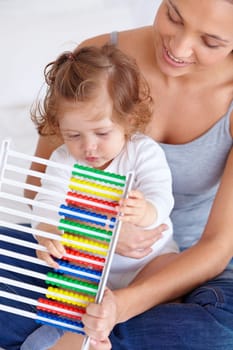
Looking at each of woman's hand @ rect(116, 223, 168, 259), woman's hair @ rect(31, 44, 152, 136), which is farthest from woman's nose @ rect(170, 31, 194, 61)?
woman's hand @ rect(116, 223, 168, 259)

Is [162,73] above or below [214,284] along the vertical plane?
above

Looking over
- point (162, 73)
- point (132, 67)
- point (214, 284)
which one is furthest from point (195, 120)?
point (214, 284)

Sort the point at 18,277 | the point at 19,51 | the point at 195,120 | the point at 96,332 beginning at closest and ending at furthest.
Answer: the point at 96,332 < the point at 18,277 < the point at 195,120 < the point at 19,51

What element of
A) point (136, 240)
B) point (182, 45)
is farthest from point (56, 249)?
point (182, 45)

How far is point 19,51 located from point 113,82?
0.92 metres

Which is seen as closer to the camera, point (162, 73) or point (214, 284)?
point (214, 284)

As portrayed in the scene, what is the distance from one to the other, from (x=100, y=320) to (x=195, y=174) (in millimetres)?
548

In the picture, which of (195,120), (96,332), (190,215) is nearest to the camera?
(96,332)

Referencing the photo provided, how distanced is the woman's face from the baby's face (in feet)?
0.56

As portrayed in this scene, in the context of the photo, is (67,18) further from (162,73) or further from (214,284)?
(214,284)

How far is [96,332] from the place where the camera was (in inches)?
46.7

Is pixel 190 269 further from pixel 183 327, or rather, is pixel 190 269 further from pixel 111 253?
pixel 111 253

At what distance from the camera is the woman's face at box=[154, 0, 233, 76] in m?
1.28

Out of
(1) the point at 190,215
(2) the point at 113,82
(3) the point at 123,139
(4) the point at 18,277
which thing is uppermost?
(2) the point at 113,82
